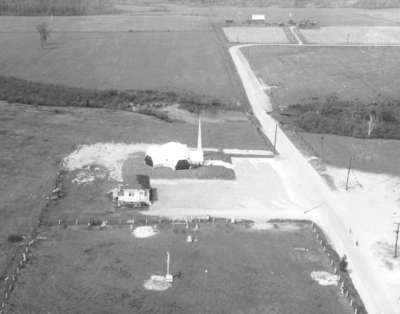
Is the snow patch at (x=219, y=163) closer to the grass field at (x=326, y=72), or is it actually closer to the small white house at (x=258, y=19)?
the grass field at (x=326, y=72)

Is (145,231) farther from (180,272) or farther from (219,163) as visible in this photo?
(219,163)

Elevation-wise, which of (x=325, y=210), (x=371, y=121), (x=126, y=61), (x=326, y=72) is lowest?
(x=325, y=210)

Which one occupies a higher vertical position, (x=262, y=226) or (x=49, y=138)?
(x=49, y=138)

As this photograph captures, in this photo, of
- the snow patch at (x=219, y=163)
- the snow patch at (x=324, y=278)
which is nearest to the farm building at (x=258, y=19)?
the snow patch at (x=219, y=163)

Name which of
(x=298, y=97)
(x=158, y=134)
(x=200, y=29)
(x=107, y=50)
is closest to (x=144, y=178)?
A: (x=158, y=134)

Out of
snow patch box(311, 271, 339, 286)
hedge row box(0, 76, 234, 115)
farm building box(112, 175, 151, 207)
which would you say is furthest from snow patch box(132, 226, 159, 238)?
hedge row box(0, 76, 234, 115)

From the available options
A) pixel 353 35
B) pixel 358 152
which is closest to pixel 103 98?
pixel 358 152
